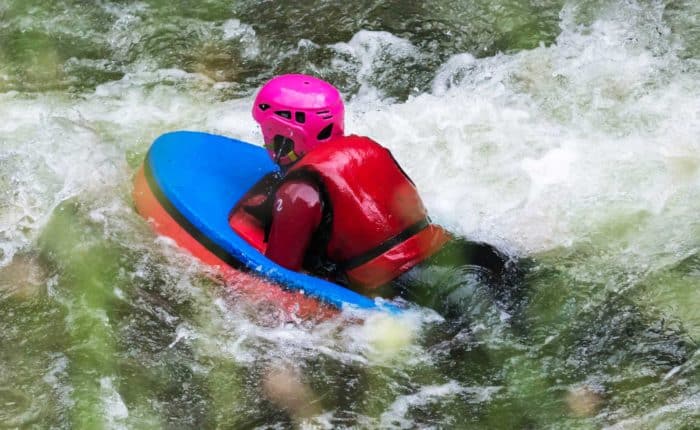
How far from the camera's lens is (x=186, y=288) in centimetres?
454

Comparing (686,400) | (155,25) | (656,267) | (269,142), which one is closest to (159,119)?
(155,25)

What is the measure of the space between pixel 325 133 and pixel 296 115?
0.16m

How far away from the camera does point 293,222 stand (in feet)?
13.6

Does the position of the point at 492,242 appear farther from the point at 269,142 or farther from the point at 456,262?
the point at 269,142

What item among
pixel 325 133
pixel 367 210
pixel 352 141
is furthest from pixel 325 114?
pixel 367 210

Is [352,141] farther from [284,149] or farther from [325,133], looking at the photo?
[284,149]

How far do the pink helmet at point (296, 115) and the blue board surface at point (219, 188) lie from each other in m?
0.33

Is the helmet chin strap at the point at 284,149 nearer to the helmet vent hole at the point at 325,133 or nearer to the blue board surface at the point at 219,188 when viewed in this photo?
the helmet vent hole at the point at 325,133

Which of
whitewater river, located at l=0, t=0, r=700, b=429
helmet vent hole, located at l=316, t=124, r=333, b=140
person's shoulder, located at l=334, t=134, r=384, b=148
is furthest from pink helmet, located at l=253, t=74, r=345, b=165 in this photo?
whitewater river, located at l=0, t=0, r=700, b=429

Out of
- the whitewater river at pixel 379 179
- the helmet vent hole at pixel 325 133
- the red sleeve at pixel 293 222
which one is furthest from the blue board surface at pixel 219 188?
the helmet vent hole at pixel 325 133

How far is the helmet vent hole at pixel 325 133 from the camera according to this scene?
4465 mm

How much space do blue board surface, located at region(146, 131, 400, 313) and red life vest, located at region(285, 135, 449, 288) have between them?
0.15 m

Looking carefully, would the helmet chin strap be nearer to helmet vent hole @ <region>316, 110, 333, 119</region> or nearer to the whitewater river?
helmet vent hole @ <region>316, 110, 333, 119</region>

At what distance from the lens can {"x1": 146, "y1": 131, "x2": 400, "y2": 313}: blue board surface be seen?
4223mm
